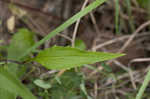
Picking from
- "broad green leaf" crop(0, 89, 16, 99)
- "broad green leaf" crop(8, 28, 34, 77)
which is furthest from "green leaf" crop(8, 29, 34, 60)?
"broad green leaf" crop(0, 89, 16, 99)

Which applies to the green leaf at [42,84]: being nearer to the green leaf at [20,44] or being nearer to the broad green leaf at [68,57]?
the broad green leaf at [68,57]

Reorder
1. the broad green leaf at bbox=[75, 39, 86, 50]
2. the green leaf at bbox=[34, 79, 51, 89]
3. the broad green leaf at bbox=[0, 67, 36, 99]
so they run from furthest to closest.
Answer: the broad green leaf at bbox=[75, 39, 86, 50] < the green leaf at bbox=[34, 79, 51, 89] < the broad green leaf at bbox=[0, 67, 36, 99]

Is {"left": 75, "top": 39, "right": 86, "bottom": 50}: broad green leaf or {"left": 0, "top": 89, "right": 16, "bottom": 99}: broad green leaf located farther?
{"left": 75, "top": 39, "right": 86, "bottom": 50}: broad green leaf

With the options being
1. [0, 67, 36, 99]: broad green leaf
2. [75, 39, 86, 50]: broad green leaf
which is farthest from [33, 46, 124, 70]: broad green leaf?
[75, 39, 86, 50]: broad green leaf

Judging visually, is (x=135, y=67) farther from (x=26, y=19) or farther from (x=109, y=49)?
(x=26, y=19)

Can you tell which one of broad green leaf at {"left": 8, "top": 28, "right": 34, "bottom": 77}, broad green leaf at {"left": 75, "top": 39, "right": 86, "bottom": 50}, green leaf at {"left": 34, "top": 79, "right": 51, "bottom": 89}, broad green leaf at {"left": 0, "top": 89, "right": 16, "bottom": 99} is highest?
broad green leaf at {"left": 8, "top": 28, "right": 34, "bottom": 77}

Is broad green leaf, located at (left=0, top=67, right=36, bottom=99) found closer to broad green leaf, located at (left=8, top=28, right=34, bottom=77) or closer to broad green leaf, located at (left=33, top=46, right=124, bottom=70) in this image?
broad green leaf, located at (left=33, top=46, right=124, bottom=70)

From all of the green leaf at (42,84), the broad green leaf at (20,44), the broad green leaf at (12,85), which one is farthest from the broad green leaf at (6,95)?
the broad green leaf at (20,44)

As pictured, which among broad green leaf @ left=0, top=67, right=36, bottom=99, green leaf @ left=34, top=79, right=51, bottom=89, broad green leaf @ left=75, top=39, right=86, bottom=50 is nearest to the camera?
broad green leaf @ left=0, top=67, right=36, bottom=99

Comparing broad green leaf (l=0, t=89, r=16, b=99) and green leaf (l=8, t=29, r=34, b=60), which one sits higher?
green leaf (l=8, t=29, r=34, b=60)

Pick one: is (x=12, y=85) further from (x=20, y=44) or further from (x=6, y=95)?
(x=20, y=44)
